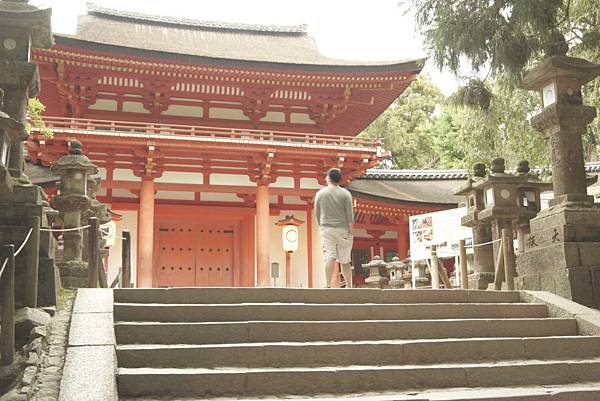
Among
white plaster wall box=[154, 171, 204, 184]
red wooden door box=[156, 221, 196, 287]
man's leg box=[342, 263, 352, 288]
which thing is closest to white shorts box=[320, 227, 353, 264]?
man's leg box=[342, 263, 352, 288]

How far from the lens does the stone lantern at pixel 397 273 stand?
611 inches

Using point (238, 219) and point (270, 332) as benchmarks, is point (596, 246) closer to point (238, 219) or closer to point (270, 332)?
point (270, 332)

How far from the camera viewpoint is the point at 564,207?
287 inches

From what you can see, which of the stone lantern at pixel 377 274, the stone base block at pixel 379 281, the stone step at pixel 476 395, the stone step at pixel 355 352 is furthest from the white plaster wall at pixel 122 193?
the stone step at pixel 476 395

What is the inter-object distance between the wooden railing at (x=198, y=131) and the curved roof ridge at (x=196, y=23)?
6.86m

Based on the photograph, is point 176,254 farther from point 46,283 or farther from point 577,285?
point 577,285

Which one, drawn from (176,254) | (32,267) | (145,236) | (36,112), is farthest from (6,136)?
(176,254)

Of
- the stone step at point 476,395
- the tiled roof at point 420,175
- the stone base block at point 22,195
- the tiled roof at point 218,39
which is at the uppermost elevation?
the tiled roof at point 218,39

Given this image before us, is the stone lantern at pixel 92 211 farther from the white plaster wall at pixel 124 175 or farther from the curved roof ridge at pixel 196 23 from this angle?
the curved roof ridge at pixel 196 23

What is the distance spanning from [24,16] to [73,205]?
8.75ft

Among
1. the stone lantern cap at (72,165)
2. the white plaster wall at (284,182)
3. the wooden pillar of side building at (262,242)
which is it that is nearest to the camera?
the stone lantern cap at (72,165)

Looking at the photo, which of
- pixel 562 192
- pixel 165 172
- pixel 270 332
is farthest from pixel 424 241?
pixel 270 332

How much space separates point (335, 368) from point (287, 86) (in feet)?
43.3

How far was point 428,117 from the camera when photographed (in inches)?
1387
